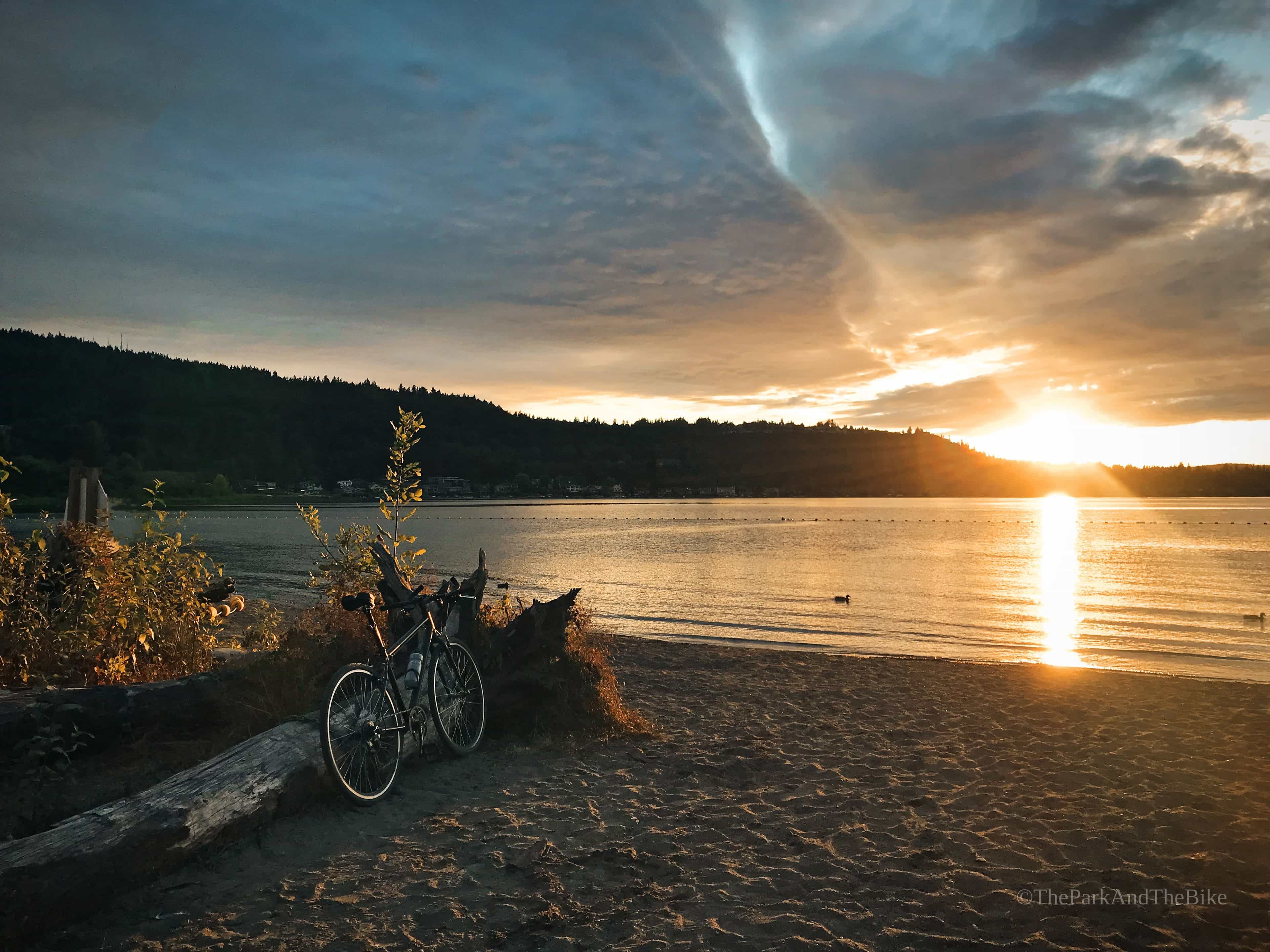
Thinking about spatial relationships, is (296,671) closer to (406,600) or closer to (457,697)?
(406,600)

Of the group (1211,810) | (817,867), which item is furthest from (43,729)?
(1211,810)

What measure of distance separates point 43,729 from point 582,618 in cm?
503

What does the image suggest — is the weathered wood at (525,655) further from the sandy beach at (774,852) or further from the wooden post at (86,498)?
the wooden post at (86,498)

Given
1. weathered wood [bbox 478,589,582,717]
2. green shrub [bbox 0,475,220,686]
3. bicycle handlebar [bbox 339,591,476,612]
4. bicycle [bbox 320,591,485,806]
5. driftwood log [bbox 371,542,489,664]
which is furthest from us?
weathered wood [bbox 478,589,582,717]

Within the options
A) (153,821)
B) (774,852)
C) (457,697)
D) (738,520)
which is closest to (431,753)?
(457,697)

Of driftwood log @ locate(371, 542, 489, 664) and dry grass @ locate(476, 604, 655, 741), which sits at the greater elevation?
driftwood log @ locate(371, 542, 489, 664)

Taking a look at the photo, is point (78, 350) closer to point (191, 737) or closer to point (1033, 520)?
point (191, 737)

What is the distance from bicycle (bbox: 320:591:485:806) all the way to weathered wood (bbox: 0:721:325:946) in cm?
31

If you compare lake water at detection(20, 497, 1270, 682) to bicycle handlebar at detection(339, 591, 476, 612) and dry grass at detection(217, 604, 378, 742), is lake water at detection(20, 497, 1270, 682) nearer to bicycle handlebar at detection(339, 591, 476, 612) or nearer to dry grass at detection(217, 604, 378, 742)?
bicycle handlebar at detection(339, 591, 476, 612)

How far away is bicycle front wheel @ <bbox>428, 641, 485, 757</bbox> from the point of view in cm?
654

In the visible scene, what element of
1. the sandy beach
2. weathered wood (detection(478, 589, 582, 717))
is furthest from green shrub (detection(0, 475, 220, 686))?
the sandy beach

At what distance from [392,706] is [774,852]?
306 centimetres

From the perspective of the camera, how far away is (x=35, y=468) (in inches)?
3063

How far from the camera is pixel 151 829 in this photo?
429cm
